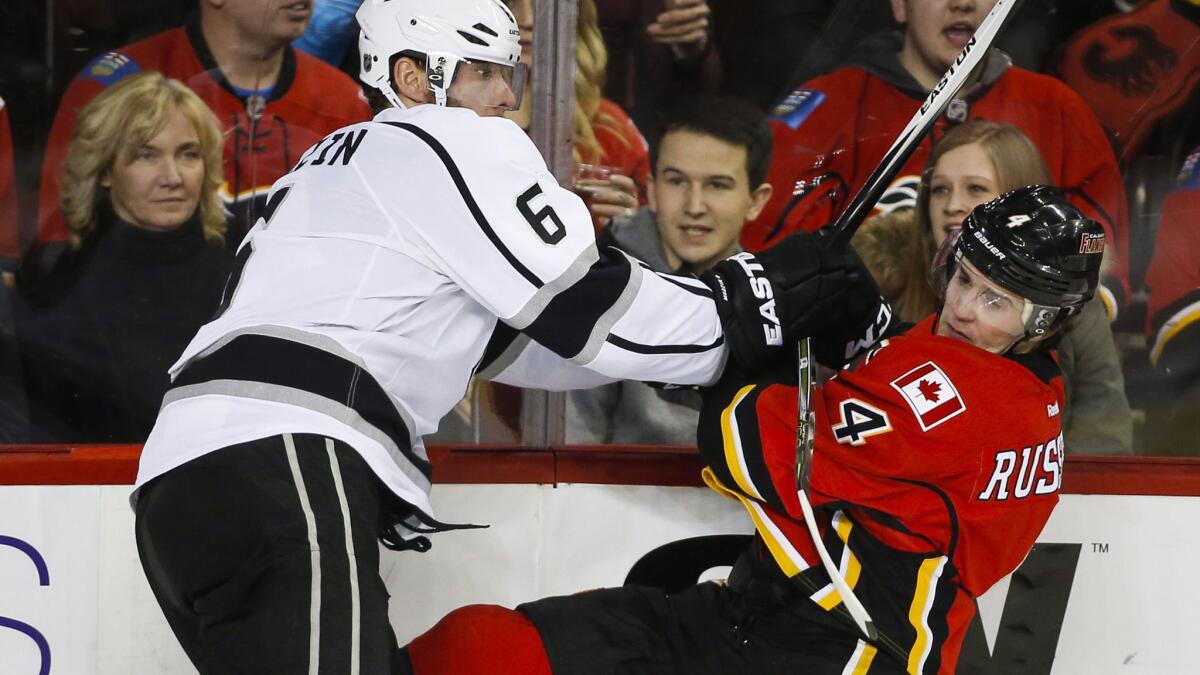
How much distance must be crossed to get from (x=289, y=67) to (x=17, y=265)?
646mm

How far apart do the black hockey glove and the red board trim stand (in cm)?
55

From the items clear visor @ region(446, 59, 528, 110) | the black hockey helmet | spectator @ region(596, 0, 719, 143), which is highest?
clear visor @ region(446, 59, 528, 110)

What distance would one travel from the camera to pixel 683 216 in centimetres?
263

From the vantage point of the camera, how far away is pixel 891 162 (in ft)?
6.43

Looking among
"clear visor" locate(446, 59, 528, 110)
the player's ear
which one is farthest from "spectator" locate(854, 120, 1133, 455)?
"clear visor" locate(446, 59, 528, 110)

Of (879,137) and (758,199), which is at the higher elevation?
(879,137)

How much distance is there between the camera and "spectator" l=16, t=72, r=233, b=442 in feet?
8.12

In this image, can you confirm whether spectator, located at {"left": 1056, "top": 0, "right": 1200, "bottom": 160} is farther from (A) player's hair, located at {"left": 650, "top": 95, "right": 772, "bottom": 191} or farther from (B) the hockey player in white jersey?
(B) the hockey player in white jersey

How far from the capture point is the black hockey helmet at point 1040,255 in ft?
6.00

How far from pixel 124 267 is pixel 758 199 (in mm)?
1274

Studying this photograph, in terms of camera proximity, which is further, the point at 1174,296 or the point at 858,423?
the point at 1174,296

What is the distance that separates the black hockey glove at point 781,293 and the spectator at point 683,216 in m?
0.67

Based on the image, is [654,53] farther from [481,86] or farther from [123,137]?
[123,137]

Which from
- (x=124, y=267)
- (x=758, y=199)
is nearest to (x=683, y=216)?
(x=758, y=199)
